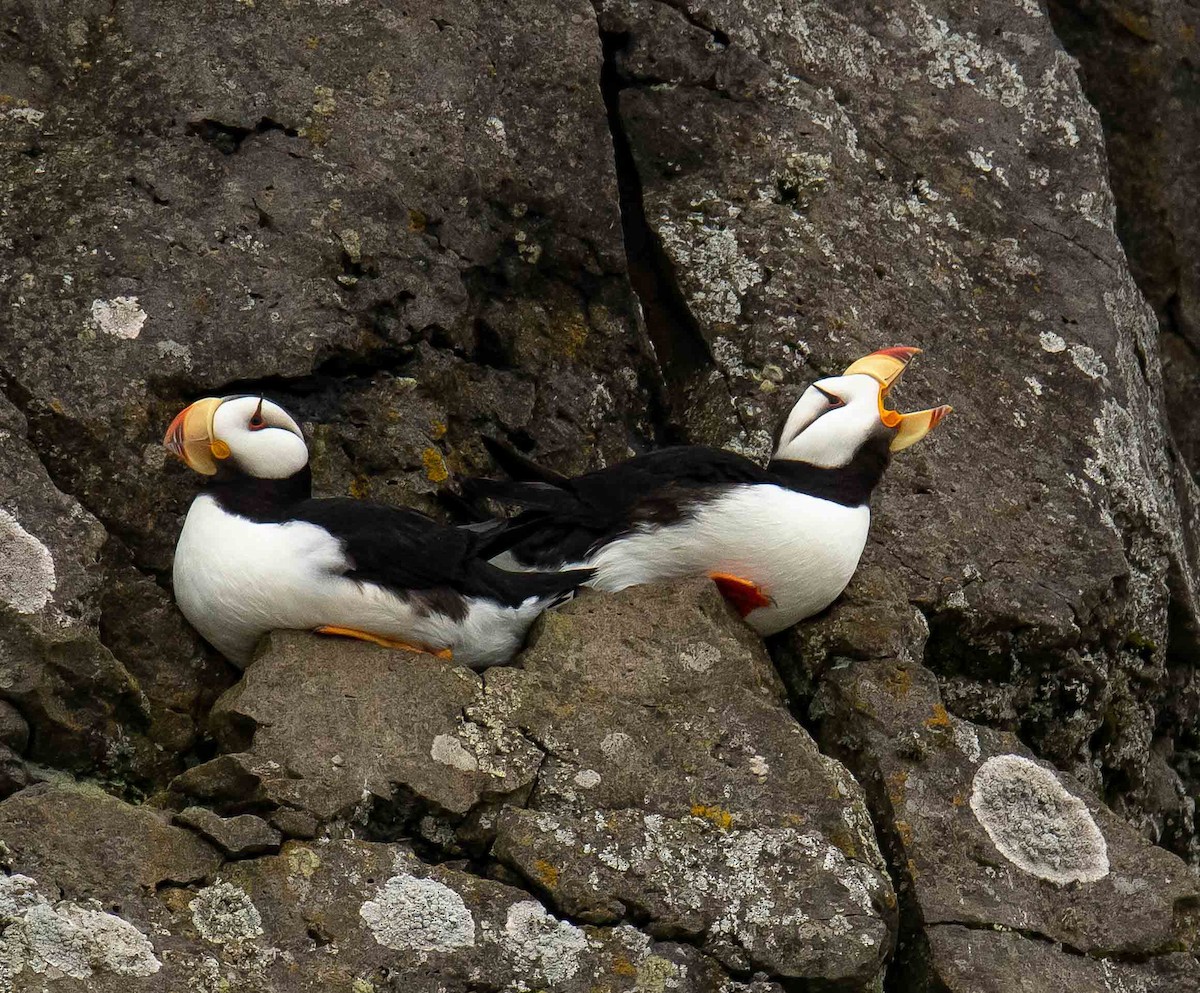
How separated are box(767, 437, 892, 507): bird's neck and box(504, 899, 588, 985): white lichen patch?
1640 millimetres

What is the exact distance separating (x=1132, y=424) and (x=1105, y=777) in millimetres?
1270

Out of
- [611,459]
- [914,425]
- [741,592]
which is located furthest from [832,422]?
[611,459]

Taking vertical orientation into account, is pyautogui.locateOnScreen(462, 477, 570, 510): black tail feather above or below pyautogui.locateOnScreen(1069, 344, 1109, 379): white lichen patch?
below

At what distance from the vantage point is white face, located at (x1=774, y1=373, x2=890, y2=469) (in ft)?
18.4

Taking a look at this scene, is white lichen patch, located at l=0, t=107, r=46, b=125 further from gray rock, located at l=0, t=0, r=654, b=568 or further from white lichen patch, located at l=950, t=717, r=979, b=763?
white lichen patch, located at l=950, t=717, r=979, b=763

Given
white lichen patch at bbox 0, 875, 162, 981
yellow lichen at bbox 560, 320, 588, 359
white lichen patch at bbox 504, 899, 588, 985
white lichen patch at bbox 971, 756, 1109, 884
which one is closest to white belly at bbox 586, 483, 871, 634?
white lichen patch at bbox 971, 756, 1109, 884

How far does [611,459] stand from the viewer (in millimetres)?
6168

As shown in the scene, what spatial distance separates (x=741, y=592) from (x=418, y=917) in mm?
1512

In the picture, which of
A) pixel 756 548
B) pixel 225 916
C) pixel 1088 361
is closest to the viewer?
pixel 225 916

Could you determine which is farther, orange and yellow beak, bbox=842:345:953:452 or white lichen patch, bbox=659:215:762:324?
white lichen patch, bbox=659:215:762:324

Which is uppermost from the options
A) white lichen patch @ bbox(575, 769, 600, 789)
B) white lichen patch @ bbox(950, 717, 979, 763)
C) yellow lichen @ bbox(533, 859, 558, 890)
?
white lichen patch @ bbox(950, 717, 979, 763)

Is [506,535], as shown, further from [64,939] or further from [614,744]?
[64,939]

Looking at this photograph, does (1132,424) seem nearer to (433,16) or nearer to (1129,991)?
(1129,991)

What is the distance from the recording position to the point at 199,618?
5172 millimetres
